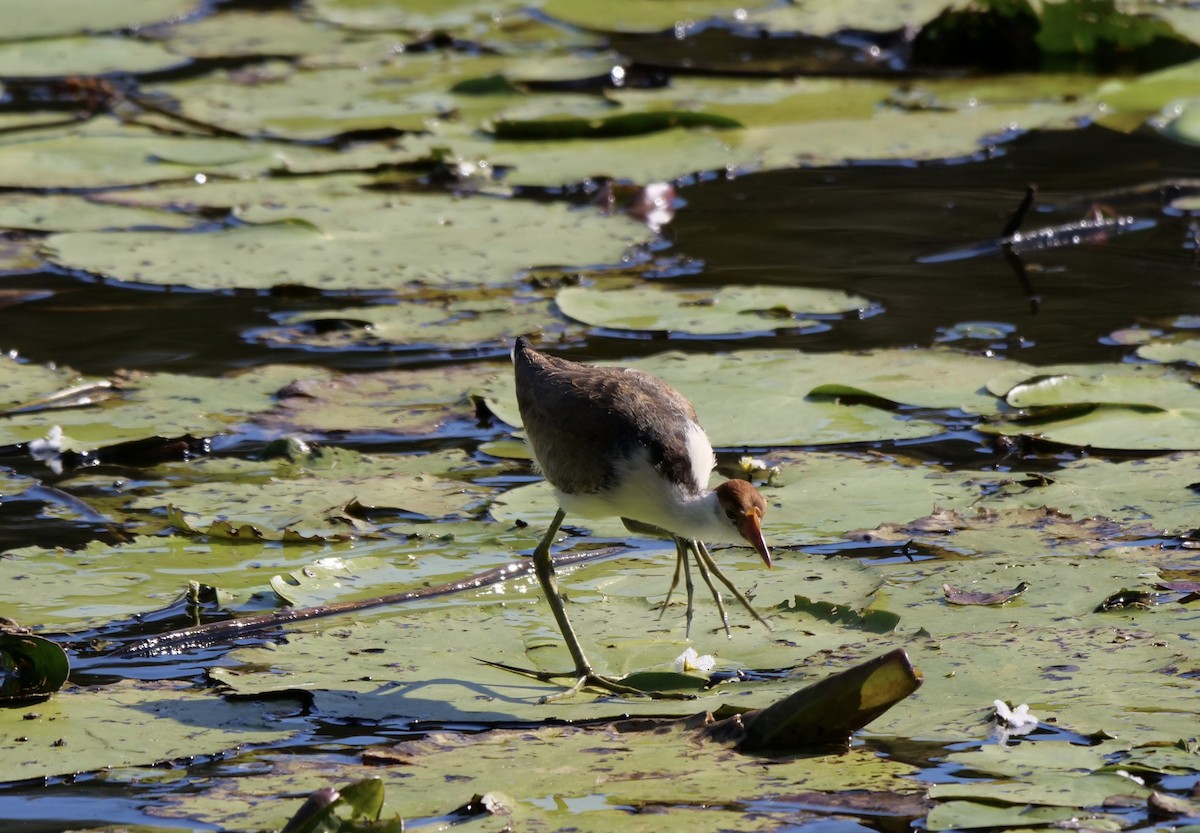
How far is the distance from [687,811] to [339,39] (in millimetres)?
9048

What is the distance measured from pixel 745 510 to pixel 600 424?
0.48m

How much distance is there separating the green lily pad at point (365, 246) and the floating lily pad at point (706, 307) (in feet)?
1.52

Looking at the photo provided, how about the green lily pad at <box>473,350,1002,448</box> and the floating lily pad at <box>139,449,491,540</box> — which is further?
the green lily pad at <box>473,350,1002,448</box>

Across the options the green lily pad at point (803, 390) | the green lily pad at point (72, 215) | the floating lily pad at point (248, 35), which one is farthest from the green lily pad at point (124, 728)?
the floating lily pad at point (248, 35)

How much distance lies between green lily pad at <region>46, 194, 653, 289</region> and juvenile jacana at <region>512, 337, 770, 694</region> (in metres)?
2.52

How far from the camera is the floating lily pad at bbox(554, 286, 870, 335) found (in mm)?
6141

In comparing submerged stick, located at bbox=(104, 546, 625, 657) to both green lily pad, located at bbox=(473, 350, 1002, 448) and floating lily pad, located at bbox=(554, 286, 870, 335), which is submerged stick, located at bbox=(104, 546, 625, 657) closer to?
green lily pad, located at bbox=(473, 350, 1002, 448)

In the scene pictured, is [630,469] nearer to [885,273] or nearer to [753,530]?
[753,530]

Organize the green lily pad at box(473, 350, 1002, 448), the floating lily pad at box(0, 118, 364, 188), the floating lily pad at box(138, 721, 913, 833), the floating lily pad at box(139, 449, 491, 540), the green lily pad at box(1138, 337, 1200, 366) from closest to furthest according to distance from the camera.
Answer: the floating lily pad at box(138, 721, 913, 833) → the floating lily pad at box(139, 449, 491, 540) → the green lily pad at box(473, 350, 1002, 448) → the green lily pad at box(1138, 337, 1200, 366) → the floating lily pad at box(0, 118, 364, 188)

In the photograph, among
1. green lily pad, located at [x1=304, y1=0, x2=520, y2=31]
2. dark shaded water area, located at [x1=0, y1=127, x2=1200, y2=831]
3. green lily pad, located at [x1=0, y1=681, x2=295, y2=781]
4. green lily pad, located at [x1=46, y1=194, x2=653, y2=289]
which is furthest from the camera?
green lily pad, located at [x1=304, y1=0, x2=520, y2=31]

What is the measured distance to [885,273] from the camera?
7.00 meters

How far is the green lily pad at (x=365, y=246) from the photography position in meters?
6.67

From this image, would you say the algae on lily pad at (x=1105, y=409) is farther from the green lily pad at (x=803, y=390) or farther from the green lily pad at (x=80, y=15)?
the green lily pad at (x=80, y=15)

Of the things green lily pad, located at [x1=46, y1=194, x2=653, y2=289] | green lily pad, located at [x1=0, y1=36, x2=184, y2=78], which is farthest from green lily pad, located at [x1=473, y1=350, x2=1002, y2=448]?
green lily pad, located at [x1=0, y1=36, x2=184, y2=78]
